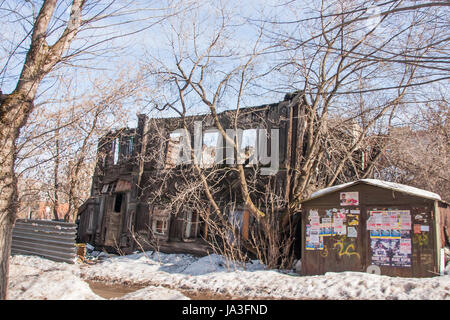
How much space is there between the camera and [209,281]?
10.7 meters

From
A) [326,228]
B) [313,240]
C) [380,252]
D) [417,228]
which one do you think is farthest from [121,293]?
[417,228]

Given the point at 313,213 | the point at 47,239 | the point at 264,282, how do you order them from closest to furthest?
the point at 264,282 → the point at 313,213 → the point at 47,239

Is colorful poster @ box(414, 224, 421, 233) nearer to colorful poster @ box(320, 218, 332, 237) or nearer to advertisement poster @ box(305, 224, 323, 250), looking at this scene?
colorful poster @ box(320, 218, 332, 237)

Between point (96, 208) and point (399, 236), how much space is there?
1646 centimetres

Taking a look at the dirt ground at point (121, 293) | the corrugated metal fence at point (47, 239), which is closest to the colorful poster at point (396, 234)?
the dirt ground at point (121, 293)

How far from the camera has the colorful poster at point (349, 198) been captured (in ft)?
34.9

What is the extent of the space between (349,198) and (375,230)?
1.13 metres

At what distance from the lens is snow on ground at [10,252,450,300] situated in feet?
21.6

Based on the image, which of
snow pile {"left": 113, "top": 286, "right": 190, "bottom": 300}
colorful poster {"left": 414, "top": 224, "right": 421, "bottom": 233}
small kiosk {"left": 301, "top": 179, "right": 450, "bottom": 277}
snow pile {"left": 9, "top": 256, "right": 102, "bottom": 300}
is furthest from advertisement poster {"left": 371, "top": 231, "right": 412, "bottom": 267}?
snow pile {"left": 9, "top": 256, "right": 102, "bottom": 300}

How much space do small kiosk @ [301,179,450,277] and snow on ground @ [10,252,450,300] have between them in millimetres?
814

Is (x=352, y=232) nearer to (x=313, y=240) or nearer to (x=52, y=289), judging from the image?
(x=313, y=240)

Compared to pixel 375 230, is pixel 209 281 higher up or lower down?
lower down

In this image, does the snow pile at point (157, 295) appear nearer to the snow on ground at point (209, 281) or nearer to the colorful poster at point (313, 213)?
the snow on ground at point (209, 281)

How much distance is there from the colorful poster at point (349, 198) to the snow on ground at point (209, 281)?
2.06 meters
